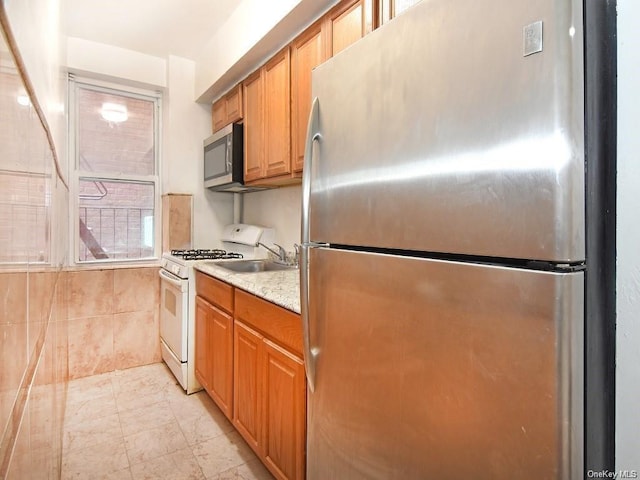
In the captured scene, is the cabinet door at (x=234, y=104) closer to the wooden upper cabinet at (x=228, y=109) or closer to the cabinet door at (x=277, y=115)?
the wooden upper cabinet at (x=228, y=109)

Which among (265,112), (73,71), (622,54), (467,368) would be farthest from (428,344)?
(73,71)

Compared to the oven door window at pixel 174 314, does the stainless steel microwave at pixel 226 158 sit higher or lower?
higher

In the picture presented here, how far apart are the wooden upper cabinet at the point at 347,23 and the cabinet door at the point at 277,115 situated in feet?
1.33

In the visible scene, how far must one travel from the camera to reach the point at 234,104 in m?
2.77

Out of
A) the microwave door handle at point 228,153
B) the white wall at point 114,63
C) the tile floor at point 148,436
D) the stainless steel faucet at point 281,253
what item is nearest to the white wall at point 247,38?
the white wall at point 114,63

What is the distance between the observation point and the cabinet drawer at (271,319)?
1436mm

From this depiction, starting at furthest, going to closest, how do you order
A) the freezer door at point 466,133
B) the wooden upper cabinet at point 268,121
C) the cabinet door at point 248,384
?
the wooden upper cabinet at point 268,121 → the cabinet door at point 248,384 → the freezer door at point 466,133

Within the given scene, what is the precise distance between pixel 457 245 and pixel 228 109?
2.61 metres

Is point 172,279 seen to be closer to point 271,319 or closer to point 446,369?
point 271,319

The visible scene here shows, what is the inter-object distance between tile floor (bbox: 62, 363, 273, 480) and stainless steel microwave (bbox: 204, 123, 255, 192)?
1.61 metres

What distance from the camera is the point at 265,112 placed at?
2344 millimetres

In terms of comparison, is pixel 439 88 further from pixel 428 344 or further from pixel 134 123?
pixel 134 123

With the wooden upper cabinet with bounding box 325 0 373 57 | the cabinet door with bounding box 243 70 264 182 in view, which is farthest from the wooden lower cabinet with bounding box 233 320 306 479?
the wooden upper cabinet with bounding box 325 0 373 57

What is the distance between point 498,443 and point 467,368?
0.14 meters
